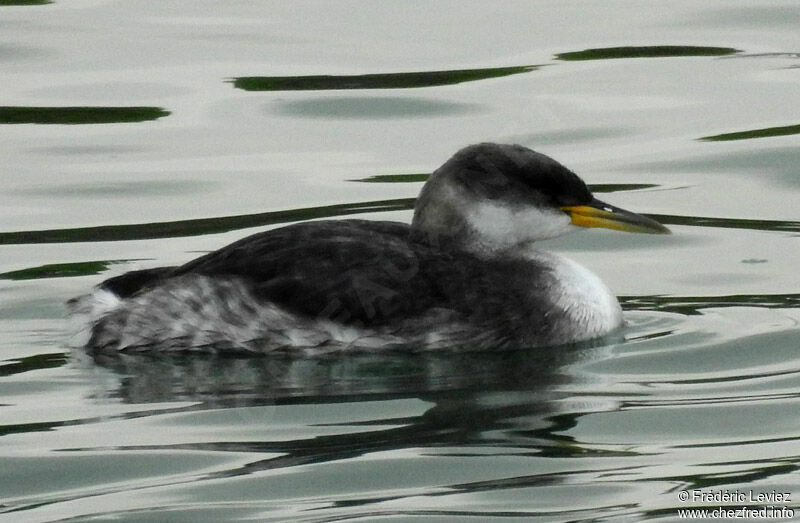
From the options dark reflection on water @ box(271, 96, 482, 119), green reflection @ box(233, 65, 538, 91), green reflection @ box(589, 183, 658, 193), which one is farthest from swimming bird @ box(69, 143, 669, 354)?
green reflection @ box(233, 65, 538, 91)

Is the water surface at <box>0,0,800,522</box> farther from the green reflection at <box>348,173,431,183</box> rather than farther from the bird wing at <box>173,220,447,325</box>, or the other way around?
the bird wing at <box>173,220,447,325</box>

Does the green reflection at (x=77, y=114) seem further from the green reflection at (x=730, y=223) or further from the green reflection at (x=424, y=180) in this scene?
the green reflection at (x=730, y=223)

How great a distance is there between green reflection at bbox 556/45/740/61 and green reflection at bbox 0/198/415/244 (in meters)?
3.52

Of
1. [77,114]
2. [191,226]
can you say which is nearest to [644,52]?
[77,114]

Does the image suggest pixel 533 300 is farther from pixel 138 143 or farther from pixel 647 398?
pixel 138 143

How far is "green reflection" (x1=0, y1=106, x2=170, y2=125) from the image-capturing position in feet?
42.6

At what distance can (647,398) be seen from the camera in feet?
25.0

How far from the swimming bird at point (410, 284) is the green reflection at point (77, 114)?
428 centimetres

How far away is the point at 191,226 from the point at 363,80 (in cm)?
321

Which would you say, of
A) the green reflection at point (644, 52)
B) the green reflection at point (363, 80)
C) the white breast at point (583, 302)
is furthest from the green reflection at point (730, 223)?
the green reflection at point (644, 52)

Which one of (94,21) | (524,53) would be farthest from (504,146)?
(94,21)

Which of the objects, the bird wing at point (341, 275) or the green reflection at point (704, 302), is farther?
the green reflection at point (704, 302)

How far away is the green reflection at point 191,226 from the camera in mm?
10523

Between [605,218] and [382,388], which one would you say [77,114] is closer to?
[605,218]
